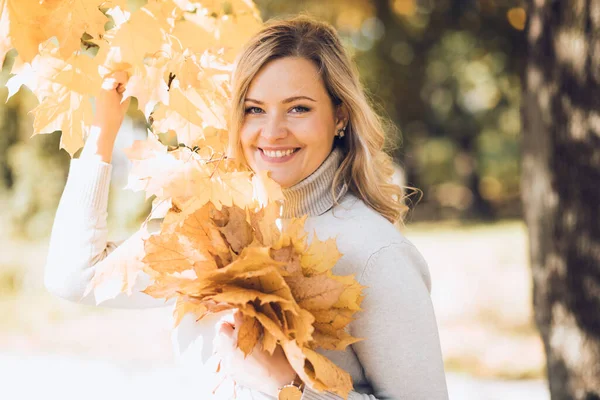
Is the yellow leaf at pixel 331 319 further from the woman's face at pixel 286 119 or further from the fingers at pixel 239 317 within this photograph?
the woman's face at pixel 286 119

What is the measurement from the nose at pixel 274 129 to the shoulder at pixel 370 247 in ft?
0.89

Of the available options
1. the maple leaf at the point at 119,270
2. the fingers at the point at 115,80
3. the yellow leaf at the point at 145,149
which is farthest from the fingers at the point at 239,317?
the fingers at the point at 115,80

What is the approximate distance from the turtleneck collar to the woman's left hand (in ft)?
1.51

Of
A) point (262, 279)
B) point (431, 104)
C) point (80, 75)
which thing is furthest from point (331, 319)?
point (431, 104)

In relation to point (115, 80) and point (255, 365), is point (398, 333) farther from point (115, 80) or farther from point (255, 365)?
point (115, 80)

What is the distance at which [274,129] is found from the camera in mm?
1844

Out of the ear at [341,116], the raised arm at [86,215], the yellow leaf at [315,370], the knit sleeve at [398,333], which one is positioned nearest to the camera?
the yellow leaf at [315,370]

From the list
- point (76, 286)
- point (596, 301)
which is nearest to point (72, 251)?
point (76, 286)

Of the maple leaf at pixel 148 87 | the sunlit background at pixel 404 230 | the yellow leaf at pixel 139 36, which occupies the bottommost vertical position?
the sunlit background at pixel 404 230

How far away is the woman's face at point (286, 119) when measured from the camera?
6.14 feet

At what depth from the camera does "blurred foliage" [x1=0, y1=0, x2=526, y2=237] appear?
31.1ft

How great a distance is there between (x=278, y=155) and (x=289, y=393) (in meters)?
0.66

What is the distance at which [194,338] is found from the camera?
75.7 inches

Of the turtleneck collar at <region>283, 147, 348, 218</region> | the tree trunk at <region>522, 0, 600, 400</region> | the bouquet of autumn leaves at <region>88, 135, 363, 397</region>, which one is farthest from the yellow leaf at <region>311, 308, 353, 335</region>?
the tree trunk at <region>522, 0, 600, 400</region>
